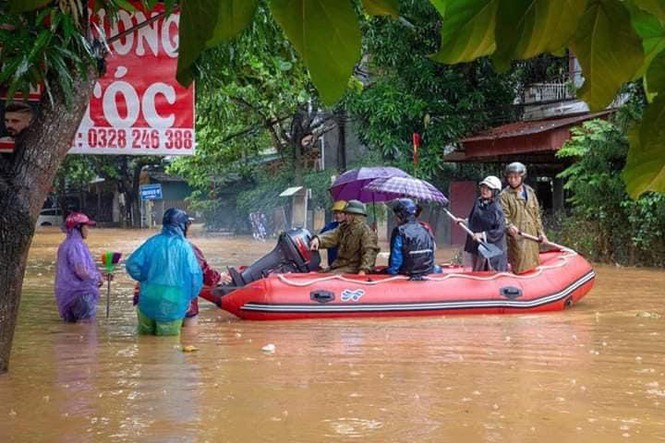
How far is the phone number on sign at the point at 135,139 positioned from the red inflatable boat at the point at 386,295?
10.1 feet

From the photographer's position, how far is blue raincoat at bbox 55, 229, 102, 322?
31.1 ft

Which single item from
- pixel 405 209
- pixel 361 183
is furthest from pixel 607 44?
pixel 361 183

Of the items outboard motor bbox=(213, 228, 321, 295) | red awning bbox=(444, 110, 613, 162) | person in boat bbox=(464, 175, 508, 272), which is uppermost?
red awning bbox=(444, 110, 613, 162)

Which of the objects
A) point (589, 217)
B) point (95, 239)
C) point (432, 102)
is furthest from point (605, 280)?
point (95, 239)

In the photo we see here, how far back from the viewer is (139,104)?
23.4 ft

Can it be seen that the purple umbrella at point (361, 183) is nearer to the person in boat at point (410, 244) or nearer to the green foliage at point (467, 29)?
the person in boat at point (410, 244)


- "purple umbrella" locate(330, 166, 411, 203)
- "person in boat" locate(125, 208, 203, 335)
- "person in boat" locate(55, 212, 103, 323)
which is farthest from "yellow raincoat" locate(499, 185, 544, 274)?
"person in boat" locate(55, 212, 103, 323)

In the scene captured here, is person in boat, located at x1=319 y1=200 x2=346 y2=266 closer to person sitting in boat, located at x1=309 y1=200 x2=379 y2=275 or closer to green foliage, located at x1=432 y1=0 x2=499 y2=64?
person sitting in boat, located at x1=309 y1=200 x2=379 y2=275

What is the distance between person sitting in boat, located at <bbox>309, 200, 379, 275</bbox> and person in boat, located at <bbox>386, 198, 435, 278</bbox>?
353 millimetres

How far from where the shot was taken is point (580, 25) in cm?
116

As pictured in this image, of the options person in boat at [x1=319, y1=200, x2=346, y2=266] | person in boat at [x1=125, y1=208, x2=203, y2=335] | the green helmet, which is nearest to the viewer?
person in boat at [x1=125, y1=208, x2=203, y2=335]

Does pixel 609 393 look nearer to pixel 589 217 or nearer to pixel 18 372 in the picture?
pixel 18 372

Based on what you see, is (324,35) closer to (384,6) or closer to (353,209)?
(384,6)

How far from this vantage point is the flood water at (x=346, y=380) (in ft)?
18.1
